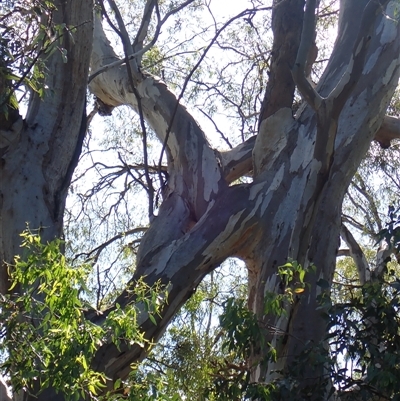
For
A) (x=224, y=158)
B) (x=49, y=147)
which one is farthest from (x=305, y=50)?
(x=224, y=158)

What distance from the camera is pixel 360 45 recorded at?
320cm

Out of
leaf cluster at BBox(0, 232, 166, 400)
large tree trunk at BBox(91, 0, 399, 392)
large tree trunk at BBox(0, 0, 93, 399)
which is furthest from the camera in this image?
large tree trunk at BBox(91, 0, 399, 392)

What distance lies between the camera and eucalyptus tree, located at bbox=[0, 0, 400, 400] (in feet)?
11.5

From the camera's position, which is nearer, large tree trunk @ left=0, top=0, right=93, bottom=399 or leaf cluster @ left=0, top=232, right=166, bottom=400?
leaf cluster @ left=0, top=232, right=166, bottom=400

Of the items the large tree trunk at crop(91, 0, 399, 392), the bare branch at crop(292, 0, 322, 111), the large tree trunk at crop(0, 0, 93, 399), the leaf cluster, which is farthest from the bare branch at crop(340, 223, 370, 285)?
the leaf cluster

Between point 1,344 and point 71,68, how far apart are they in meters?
1.86

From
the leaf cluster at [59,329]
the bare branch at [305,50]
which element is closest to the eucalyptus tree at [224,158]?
the bare branch at [305,50]

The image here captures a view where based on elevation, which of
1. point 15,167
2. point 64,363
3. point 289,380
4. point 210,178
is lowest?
point 64,363

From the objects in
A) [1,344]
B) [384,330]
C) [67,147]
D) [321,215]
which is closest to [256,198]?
[321,215]

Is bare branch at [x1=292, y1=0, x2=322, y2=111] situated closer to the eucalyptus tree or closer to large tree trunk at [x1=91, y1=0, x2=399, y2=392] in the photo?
the eucalyptus tree

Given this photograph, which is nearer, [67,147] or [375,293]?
[375,293]

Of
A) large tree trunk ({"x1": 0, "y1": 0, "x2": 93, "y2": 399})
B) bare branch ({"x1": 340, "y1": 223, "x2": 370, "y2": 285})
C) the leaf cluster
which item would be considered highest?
bare branch ({"x1": 340, "y1": 223, "x2": 370, "y2": 285})

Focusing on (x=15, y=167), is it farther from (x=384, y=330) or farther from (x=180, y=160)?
(x=384, y=330)

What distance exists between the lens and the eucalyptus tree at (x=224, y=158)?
3.50m
